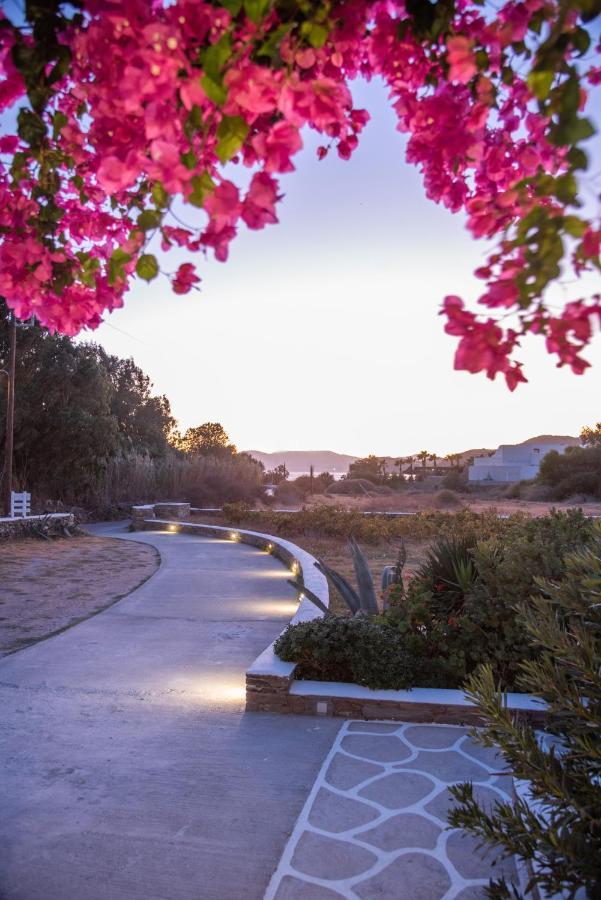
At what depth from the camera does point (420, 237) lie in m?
4.91

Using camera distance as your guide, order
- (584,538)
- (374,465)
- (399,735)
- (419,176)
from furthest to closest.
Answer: (374,465) → (584,538) → (399,735) → (419,176)

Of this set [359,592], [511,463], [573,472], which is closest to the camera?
[359,592]

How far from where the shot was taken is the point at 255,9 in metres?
1.26

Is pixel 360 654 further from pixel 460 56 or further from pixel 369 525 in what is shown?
pixel 369 525

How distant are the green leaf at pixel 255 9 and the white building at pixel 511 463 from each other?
53.3 metres

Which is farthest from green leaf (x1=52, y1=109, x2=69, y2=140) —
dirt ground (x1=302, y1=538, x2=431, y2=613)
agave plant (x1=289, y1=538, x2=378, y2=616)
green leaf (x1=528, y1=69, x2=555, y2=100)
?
dirt ground (x1=302, y1=538, x2=431, y2=613)

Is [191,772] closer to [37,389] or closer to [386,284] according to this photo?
[386,284]

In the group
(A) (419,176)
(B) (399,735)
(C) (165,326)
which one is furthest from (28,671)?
(C) (165,326)

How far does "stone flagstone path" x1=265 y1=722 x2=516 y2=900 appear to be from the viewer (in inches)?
110

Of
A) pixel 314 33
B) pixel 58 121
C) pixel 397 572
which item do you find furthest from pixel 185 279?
pixel 397 572

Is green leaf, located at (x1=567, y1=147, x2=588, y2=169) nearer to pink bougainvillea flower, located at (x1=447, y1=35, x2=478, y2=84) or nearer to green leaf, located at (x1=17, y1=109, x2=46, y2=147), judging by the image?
pink bougainvillea flower, located at (x1=447, y1=35, x2=478, y2=84)

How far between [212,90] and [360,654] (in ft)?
14.0

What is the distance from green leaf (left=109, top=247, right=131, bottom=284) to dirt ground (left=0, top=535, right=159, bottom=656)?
5.91 metres

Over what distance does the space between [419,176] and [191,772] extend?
3.35m
